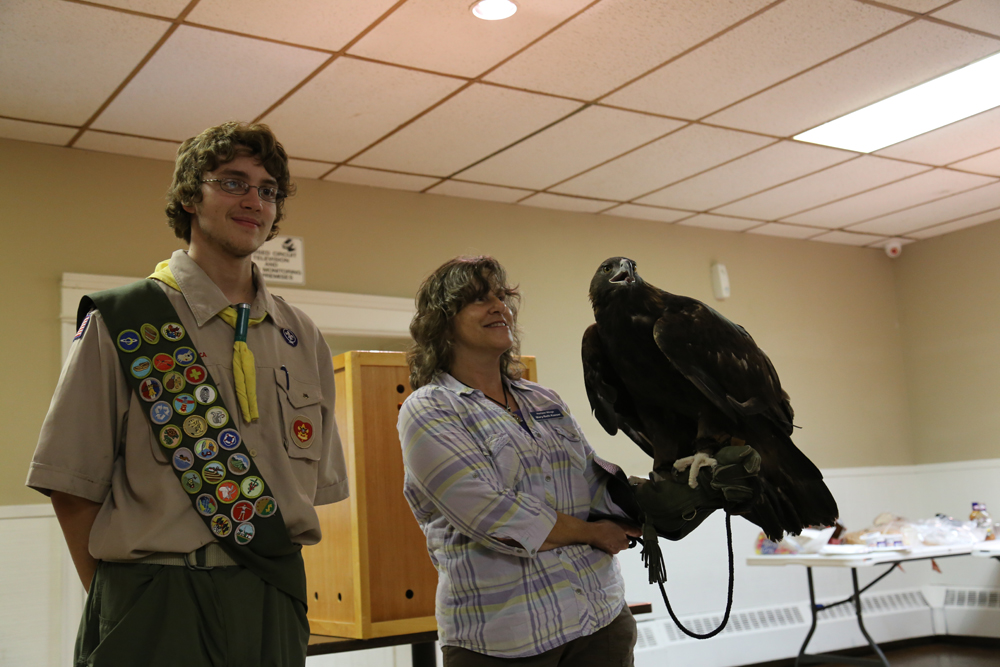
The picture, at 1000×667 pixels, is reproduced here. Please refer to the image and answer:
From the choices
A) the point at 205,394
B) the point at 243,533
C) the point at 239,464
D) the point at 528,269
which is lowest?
the point at 243,533

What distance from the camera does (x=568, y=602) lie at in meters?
1.64

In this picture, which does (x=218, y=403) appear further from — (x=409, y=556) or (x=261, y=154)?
(x=409, y=556)

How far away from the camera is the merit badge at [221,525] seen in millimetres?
1269

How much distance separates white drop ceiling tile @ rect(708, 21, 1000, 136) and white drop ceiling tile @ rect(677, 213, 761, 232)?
139 centimetres

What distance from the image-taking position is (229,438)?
→ 1.33m

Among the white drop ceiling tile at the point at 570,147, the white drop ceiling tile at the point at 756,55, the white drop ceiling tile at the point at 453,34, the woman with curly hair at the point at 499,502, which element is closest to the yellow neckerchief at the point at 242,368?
the woman with curly hair at the point at 499,502

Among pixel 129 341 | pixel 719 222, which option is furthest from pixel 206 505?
pixel 719 222

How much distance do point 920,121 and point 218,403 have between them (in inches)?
160

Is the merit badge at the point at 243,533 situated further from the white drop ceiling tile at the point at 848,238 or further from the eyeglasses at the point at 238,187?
the white drop ceiling tile at the point at 848,238

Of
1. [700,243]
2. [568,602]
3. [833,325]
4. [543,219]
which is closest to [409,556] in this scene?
[568,602]

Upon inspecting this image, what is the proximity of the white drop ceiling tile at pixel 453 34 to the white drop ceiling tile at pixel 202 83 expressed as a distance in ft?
0.95

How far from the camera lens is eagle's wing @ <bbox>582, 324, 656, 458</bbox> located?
6.38ft

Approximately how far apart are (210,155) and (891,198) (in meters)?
5.12

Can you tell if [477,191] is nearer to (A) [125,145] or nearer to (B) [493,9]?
(A) [125,145]
